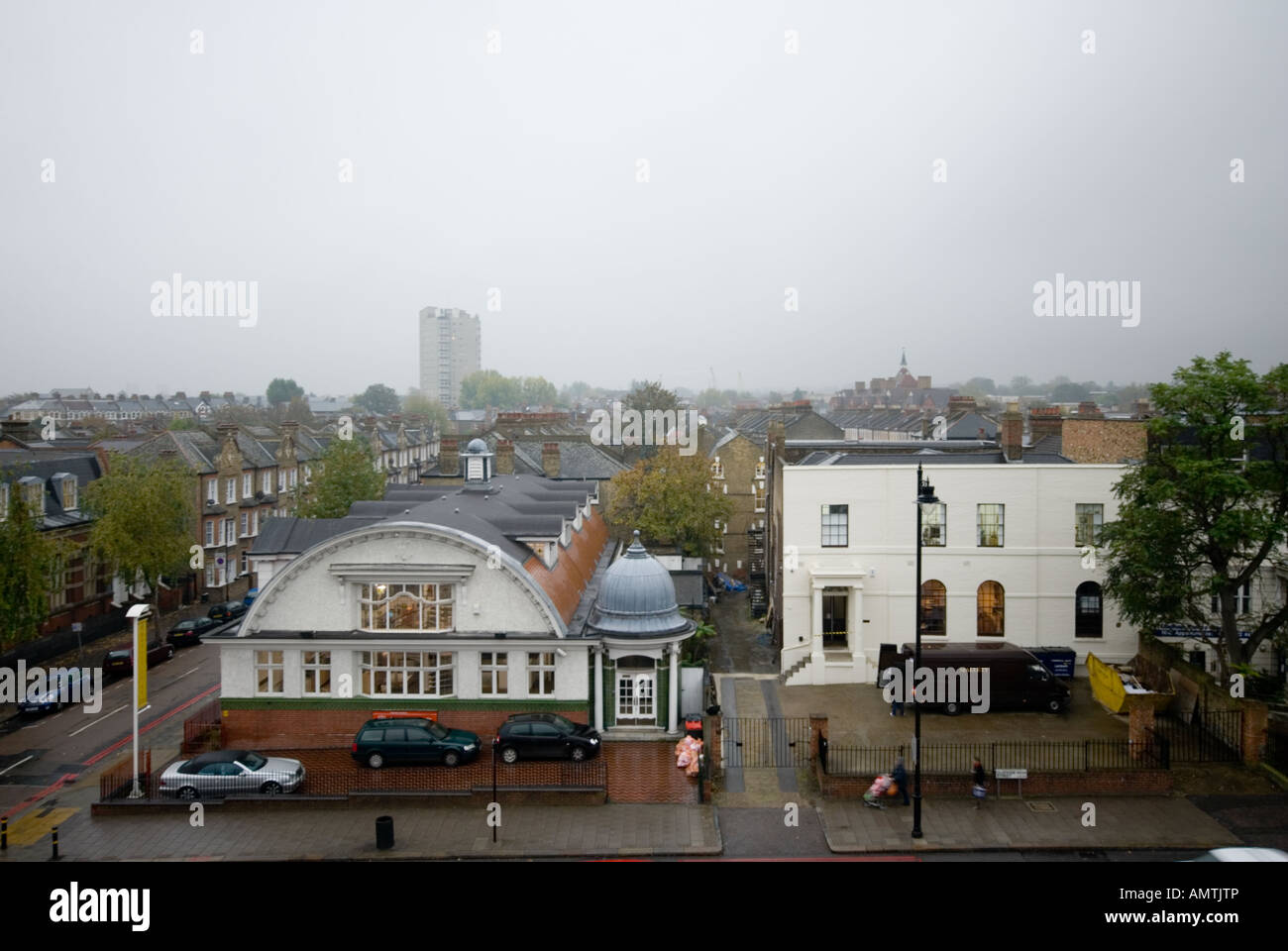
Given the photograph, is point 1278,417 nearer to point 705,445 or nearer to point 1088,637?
point 1088,637

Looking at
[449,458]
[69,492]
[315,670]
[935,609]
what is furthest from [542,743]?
[69,492]

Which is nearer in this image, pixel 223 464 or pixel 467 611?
pixel 467 611

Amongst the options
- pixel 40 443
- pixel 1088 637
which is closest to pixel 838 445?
pixel 1088 637

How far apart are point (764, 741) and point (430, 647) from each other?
10.6 metres

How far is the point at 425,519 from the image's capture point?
29000 millimetres

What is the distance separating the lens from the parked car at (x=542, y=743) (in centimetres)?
2591

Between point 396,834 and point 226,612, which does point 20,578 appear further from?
point 396,834

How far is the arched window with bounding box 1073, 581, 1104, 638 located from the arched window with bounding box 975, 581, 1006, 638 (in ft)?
8.85

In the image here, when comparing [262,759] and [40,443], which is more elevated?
[40,443]

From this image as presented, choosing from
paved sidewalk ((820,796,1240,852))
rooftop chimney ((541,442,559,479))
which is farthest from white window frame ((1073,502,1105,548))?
rooftop chimney ((541,442,559,479))

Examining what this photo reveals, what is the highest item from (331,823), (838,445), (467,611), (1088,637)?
(838,445)

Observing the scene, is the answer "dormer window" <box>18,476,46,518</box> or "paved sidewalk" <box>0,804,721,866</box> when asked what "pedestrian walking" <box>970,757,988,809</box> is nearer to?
"paved sidewalk" <box>0,804,721,866</box>

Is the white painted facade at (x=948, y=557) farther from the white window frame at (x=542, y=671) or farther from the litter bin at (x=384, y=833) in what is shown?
the litter bin at (x=384, y=833)

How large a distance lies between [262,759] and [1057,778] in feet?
69.2
